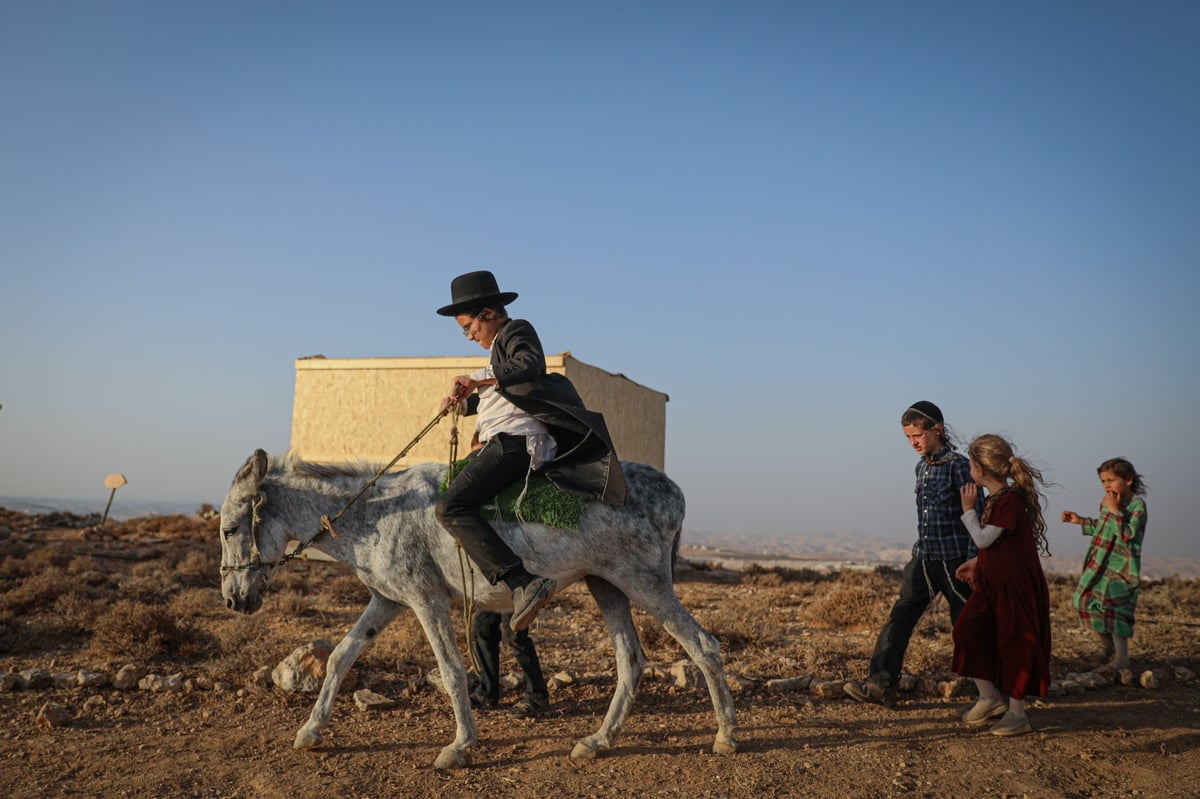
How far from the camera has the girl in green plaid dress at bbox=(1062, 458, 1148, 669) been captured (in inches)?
312

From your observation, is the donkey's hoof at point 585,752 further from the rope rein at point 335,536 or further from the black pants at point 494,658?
the black pants at point 494,658

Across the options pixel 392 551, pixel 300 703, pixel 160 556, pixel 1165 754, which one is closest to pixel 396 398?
pixel 160 556

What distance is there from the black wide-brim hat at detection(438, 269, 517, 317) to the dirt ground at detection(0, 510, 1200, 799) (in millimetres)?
3057

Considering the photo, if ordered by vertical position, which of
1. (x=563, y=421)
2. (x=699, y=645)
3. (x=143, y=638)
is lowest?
(x=143, y=638)

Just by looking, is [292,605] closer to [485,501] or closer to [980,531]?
[485,501]

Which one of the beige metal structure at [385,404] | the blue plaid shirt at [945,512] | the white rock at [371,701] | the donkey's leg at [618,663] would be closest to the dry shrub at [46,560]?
the beige metal structure at [385,404]

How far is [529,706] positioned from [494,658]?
55cm

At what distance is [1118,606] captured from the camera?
7953 millimetres

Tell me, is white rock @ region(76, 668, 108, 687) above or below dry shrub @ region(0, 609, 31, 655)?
above

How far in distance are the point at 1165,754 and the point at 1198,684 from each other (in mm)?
2768

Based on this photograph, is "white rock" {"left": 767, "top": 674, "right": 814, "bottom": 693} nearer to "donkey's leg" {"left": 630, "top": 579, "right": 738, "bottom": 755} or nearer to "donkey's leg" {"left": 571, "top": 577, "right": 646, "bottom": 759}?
"donkey's leg" {"left": 630, "top": 579, "right": 738, "bottom": 755}

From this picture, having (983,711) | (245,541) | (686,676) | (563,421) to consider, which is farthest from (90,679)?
(983,711)

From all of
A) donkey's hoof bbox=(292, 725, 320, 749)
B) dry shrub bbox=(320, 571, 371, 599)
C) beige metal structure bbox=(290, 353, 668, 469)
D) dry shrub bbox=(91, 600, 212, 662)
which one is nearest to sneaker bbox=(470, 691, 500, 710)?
donkey's hoof bbox=(292, 725, 320, 749)

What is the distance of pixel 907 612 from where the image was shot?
6598 millimetres
